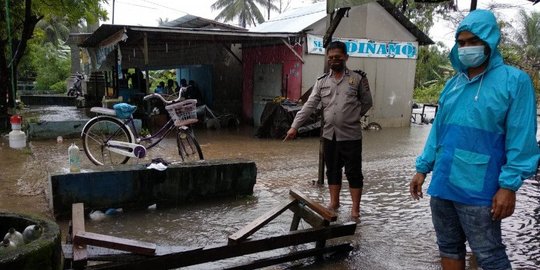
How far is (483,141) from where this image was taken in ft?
7.19

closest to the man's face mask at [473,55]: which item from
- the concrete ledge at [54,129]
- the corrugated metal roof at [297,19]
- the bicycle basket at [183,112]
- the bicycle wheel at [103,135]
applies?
the bicycle basket at [183,112]

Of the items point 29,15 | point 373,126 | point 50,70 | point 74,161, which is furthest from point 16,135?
point 50,70

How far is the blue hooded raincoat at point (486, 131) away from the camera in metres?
2.09

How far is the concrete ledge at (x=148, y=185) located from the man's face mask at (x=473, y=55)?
11.3 ft

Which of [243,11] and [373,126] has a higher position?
[243,11]

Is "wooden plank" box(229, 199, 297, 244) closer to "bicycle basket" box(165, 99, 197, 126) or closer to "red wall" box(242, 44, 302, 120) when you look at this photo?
"bicycle basket" box(165, 99, 197, 126)

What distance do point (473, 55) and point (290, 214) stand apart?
3.07 metres

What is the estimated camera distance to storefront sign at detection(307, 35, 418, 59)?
1225cm

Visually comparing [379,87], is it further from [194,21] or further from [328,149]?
[328,149]

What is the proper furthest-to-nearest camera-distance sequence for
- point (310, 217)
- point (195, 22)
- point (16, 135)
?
1. point (195, 22)
2. point (16, 135)
3. point (310, 217)

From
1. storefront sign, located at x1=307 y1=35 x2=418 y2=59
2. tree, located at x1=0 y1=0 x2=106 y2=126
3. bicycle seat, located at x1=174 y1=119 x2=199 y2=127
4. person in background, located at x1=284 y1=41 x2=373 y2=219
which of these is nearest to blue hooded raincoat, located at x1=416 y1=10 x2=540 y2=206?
person in background, located at x1=284 y1=41 x2=373 y2=219

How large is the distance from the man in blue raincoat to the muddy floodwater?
137cm

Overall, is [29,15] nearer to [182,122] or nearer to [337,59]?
[182,122]

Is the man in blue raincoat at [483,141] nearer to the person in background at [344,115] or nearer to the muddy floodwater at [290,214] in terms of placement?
the muddy floodwater at [290,214]
